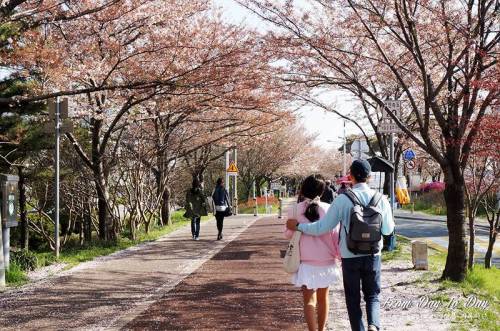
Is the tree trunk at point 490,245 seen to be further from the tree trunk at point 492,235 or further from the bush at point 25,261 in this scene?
the bush at point 25,261

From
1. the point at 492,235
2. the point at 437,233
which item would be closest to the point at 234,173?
the point at 437,233

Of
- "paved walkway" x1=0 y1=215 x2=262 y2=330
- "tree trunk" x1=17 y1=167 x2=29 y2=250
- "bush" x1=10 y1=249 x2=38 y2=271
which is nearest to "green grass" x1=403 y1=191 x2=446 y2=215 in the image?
"tree trunk" x1=17 y1=167 x2=29 y2=250

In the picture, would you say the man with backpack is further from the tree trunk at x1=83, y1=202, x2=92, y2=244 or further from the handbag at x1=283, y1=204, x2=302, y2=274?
the tree trunk at x1=83, y1=202, x2=92, y2=244

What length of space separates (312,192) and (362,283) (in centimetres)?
91

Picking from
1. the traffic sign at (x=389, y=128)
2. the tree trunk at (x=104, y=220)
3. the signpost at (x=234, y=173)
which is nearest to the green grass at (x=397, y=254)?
the traffic sign at (x=389, y=128)

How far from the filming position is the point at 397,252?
11.5 meters

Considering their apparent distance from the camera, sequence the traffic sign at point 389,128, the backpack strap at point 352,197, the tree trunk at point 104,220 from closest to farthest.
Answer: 1. the backpack strap at point 352,197
2. the traffic sign at point 389,128
3. the tree trunk at point 104,220

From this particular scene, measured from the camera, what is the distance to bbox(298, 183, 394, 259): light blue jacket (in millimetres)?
4547

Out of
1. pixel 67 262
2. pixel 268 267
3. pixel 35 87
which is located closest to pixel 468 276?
pixel 268 267

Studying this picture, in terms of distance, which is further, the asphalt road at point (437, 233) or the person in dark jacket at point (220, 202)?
the asphalt road at point (437, 233)

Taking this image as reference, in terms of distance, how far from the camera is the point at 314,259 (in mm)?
4855

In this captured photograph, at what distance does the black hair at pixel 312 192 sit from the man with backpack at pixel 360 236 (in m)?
0.24

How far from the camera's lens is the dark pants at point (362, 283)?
4.54 m

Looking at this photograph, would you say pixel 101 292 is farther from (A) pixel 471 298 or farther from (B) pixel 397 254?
(B) pixel 397 254
